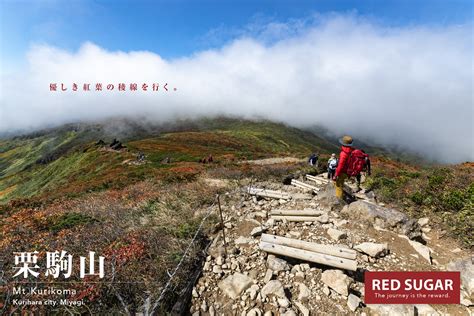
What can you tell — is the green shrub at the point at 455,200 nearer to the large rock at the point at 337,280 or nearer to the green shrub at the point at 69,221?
the large rock at the point at 337,280

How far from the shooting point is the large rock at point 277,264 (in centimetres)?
649

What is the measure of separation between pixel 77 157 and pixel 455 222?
237 feet

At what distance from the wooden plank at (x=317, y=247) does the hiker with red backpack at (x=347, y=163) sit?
3.96 metres

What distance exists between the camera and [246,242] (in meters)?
7.89

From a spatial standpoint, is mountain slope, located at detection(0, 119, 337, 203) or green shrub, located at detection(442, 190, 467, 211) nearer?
green shrub, located at detection(442, 190, 467, 211)

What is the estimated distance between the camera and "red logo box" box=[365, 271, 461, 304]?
5805 mm

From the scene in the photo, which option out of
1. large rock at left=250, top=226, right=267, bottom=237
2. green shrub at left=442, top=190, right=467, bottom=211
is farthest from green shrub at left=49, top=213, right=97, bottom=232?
green shrub at left=442, top=190, right=467, bottom=211

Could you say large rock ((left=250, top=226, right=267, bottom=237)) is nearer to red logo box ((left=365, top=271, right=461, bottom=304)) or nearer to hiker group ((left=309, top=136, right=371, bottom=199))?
red logo box ((left=365, top=271, right=461, bottom=304))

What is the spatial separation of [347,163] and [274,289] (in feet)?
20.2

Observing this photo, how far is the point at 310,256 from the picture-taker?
6.54 meters

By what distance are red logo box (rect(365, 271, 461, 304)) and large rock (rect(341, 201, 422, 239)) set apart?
1939mm

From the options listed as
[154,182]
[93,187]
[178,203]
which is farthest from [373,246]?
[93,187]

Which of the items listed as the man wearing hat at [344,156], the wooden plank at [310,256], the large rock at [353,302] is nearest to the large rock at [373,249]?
the wooden plank at [310,256]

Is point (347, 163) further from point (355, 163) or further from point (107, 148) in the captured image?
point (107, 148)
